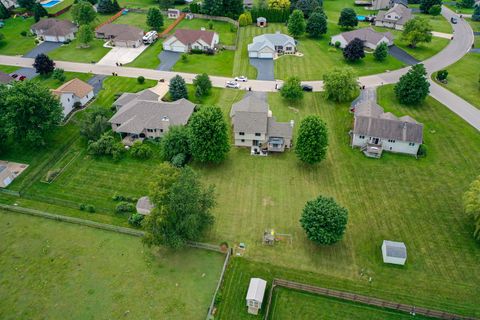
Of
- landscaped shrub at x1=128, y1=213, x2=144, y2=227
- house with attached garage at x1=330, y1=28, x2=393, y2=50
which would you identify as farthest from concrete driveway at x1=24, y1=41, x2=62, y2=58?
house with attached garage at x1=330, y1=28, x2=393, y2=50

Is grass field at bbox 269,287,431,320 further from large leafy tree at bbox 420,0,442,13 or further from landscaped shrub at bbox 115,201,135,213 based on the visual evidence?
large leafy tree at bbox 420,0,442,13

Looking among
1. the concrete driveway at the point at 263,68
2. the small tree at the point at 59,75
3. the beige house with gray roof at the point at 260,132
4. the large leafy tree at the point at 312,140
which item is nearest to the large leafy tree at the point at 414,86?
the beige house with gray roof at the point at 260,132

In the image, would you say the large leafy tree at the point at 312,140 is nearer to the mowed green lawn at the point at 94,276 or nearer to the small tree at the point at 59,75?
the mowed green lawn at the point at 94,276

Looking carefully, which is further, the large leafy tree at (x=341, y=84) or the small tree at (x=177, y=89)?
the large leafy tree at (x=341, y=84)

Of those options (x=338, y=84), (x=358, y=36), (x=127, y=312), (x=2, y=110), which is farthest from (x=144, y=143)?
(x=358, y=36)

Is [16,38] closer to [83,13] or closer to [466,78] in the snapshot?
[83,13]

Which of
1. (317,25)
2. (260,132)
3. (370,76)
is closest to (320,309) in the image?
(260,132)

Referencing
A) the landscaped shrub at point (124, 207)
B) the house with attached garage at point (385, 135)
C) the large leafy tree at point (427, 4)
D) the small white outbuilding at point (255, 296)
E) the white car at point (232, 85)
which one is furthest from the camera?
the large leafy tree at point (427, 4)
